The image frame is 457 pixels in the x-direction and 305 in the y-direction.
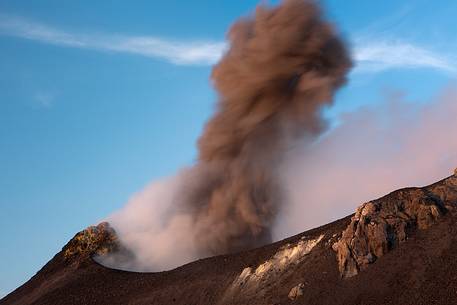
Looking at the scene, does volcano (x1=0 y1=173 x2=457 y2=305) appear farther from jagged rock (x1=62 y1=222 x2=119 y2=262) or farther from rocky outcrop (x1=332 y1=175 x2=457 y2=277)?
jagged rock (x1=62 y1=222 x2=119 y2=262)

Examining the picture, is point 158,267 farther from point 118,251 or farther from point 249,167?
point 249,167

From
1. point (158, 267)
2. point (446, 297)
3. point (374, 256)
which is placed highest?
point (158, 267)

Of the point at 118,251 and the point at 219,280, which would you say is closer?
the point at 219,280

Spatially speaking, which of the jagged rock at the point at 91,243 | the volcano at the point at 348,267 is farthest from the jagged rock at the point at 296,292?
the jagged rock at the point at 91,243

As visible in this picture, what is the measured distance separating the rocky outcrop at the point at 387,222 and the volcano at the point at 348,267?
0.08 metres

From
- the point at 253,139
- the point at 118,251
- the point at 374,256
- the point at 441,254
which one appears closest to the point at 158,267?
the point at 118,251

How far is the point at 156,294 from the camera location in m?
60.4

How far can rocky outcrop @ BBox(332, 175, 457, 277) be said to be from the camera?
46.4 meters

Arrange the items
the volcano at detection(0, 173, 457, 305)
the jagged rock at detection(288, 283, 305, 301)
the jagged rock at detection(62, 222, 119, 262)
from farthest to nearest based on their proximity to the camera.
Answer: the jagged rock at detection(62, 222, 119, 262) → the jagged rock at detection(288, 283, 305, 301) → the volcano at detection(0, 173, 457, 305)

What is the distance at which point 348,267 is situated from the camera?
4616cm

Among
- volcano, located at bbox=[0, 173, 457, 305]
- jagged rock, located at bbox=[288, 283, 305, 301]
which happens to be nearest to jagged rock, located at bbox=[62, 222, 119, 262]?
volcano, located at bbox=[0, 173, 457, 305]

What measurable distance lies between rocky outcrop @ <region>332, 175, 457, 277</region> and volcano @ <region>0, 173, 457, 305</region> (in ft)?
0.25

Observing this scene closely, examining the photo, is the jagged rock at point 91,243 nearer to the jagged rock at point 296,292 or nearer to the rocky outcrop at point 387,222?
the jagged rock at point 296,292

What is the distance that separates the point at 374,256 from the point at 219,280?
16.7m
